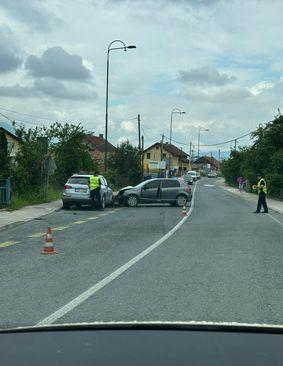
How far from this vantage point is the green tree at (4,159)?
23266mm

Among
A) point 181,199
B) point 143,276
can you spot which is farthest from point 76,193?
point 143,276

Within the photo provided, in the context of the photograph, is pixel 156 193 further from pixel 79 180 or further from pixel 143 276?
pixel 143 276

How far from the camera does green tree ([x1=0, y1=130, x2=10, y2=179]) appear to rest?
76.3ft

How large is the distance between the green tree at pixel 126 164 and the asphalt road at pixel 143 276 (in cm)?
3564

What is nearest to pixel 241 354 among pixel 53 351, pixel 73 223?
pixel 53 351

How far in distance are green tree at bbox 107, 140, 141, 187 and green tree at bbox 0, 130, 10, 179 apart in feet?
88.3

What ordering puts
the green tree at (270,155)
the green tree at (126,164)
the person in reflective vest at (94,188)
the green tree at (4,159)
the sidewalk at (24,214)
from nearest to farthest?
the sidewalk at (24,214), the green tree at (4,159), the person in reflective vest at (94,188), the green tree at (270,155), the green tree at (126,164)

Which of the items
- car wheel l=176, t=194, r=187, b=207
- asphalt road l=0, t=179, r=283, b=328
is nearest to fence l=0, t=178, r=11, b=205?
asphalt road l=0, t=179, r=283, b=328

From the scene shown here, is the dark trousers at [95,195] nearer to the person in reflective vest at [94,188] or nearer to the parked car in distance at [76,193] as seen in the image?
the person in reflective vest at [94,188]

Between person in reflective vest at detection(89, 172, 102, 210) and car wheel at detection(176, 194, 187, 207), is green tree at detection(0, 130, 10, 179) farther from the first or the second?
car wheel at detection(176, 194, 187, 207)

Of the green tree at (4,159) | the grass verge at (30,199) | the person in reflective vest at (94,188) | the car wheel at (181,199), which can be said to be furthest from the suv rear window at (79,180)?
the car wheel at (181,199)

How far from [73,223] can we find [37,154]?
10.7 m

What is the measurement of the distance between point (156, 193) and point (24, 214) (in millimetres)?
8881

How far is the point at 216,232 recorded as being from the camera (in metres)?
15.2
